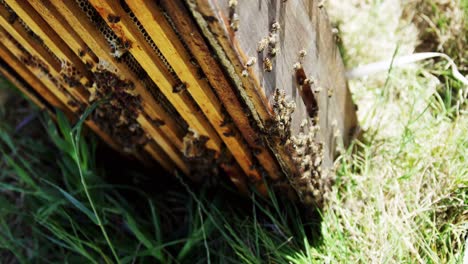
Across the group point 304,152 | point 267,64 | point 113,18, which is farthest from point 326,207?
point 113,18

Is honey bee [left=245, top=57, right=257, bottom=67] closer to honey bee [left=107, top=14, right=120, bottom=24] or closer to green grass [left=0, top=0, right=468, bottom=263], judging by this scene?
honey bee [left=107, top=14, right=120, bottom=24]

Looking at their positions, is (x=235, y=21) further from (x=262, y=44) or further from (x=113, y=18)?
(x=113, y=18)

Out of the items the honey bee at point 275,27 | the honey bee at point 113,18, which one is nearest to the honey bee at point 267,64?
the honey bee at point 275,27

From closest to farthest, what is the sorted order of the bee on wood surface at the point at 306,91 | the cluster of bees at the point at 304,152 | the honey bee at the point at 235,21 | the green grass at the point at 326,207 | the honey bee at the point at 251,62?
the honey bee at the point at 235,21 → the honey bee at the point at 251,62 → the cluster of bees at the point at 304,152 → the bee on wood surface at the point at 306,91 → the green grass at the point at 326,207

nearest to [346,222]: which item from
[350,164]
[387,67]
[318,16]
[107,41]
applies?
[350,164]

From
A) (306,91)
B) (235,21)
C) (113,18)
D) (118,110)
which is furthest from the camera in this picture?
(118,110)

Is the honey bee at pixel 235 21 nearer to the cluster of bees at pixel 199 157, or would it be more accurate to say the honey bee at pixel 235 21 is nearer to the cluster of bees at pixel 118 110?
the cluster of bees at pixel 118 110

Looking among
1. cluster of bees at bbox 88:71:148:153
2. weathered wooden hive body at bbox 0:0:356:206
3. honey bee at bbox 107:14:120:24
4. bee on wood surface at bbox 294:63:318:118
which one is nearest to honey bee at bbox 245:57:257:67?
weathered wooden hive body at bbox 0:0:356:206
